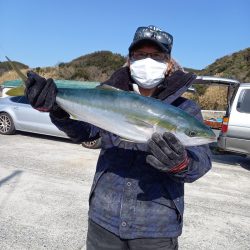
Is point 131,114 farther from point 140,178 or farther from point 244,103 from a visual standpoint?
point 244,103

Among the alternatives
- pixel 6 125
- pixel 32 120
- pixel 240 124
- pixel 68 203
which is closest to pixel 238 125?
pixel 240 124

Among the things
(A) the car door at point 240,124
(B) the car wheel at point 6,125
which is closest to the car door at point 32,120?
(B) the car wheel at point 6,125

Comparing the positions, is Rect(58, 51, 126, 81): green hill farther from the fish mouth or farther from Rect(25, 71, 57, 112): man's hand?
the fish mouth

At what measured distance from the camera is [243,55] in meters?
45.5

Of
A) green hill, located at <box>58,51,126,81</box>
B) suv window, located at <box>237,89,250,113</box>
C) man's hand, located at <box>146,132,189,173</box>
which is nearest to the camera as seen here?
man's hand, located at <box>146,132,189,173</box>

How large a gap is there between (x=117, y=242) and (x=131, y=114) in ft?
2.48

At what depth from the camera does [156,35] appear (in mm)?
2535

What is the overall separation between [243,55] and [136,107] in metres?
45.7

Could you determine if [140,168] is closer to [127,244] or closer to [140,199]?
[140,199]

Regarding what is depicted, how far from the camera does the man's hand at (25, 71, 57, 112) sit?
Answer: 241cm

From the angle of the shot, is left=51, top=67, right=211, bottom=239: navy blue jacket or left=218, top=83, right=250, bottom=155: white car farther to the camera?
left=218, top=83, right=250, bottom=155: white car

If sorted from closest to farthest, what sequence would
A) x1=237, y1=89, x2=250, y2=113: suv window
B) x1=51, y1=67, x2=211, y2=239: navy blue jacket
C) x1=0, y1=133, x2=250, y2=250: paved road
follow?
1. x1=51, y1=67, x2=211, y2=239: navy blue jacket
2. x1=0, y1=133, x2=250, y2=250: paved road
3. x1=237, y1=89, x2=250, y2=113: suv window

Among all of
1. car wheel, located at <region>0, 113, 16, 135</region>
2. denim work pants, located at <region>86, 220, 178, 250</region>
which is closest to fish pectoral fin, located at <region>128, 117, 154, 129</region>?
denim work pants, located at <region>86, 220, 178, 250</region>

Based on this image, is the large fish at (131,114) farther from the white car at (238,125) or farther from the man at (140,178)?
the white car at (238,125)
